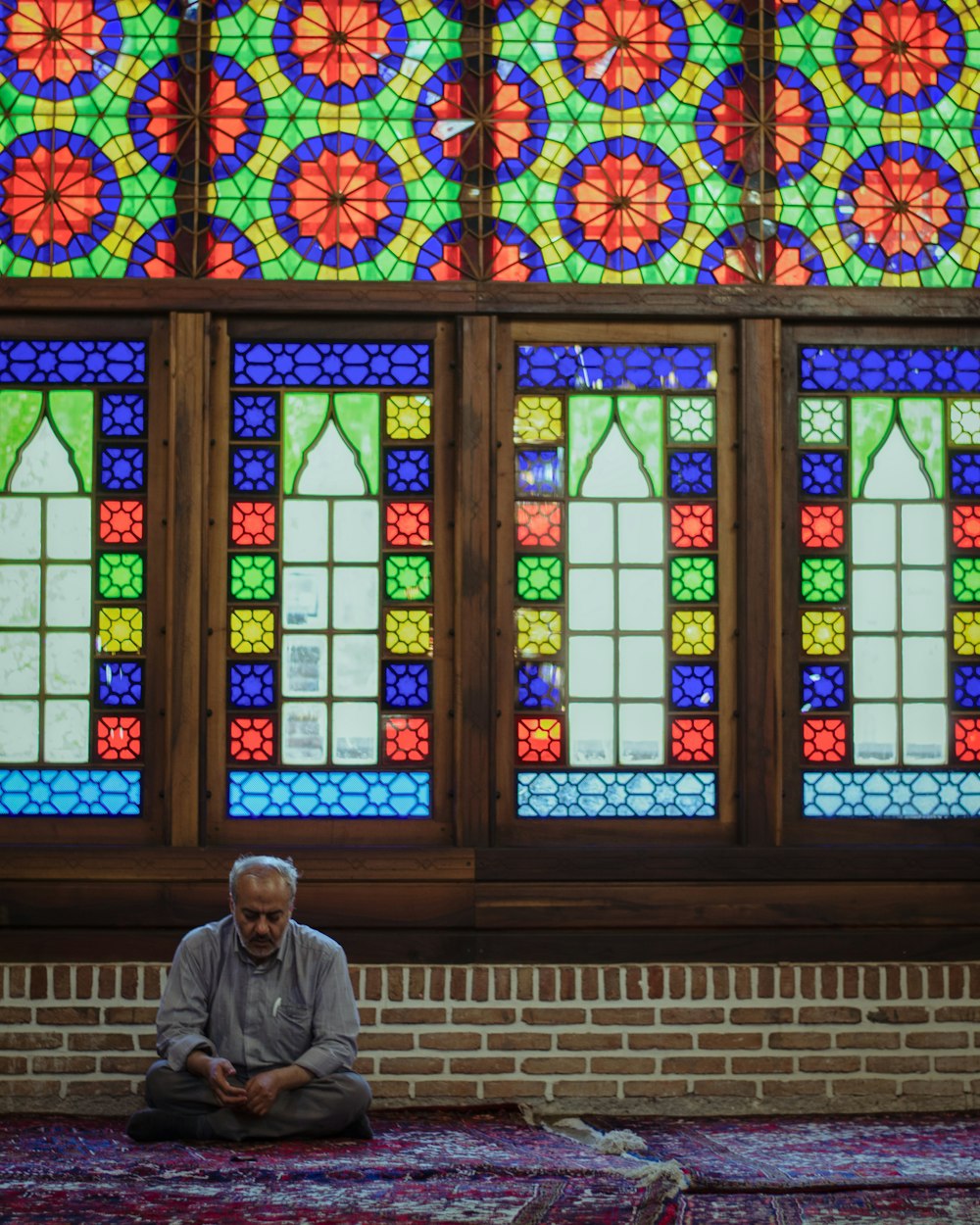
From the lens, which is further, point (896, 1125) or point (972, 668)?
point (972, 668)

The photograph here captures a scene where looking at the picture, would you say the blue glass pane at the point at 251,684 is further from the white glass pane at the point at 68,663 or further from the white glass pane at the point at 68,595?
the white glass pane at the point at 68,595

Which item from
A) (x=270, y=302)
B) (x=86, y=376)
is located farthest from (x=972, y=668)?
(x=86, y=376)

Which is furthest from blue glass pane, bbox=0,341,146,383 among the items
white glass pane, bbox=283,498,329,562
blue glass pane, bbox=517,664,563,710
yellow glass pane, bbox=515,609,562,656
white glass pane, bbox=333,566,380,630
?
blue glass pane, bbox=517,664,563,710

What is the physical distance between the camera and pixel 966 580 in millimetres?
6004

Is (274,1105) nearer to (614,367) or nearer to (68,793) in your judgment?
(68,793)

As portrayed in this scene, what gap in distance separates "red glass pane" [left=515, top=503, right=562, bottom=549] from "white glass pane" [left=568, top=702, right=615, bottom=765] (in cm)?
56

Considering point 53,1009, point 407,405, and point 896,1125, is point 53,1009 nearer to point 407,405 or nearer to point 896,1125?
point 407,405

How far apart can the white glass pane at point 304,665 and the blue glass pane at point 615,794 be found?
2.47 ft

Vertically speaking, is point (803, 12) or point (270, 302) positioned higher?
point (803, 12)

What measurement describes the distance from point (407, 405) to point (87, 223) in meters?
1.26

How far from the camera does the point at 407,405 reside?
19.6ft

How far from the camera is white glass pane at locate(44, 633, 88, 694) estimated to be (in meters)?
5.88

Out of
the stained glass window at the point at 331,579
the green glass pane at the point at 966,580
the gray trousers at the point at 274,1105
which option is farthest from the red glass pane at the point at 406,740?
the green glass pane at the point at 966,580

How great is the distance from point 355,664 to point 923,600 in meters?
1.96
